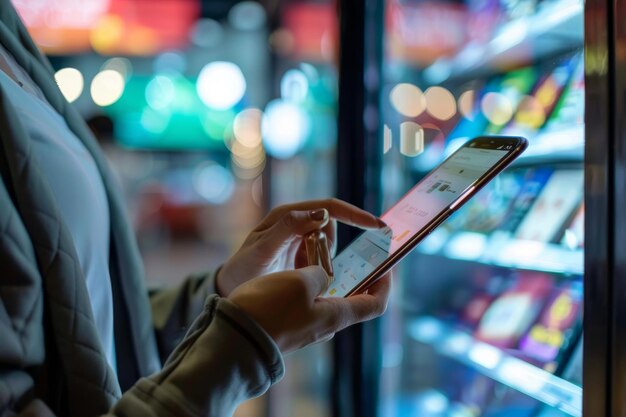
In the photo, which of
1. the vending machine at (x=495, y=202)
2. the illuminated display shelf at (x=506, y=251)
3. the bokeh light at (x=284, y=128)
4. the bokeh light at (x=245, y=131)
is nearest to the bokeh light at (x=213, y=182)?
A: the bokeh light at (x=245, y=131)

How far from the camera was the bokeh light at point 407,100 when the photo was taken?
1.73 meters

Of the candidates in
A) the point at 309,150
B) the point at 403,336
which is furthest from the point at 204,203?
the point at 403,336

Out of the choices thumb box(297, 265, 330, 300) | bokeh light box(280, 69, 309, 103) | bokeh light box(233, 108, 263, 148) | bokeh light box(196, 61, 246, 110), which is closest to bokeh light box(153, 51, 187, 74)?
bokeh light box(233, 108, 263, 148)

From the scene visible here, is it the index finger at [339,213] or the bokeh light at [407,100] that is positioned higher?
the bokeh light at [407,100]

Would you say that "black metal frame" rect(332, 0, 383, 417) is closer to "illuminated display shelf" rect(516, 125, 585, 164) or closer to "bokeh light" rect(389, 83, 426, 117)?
"bokeh light" rect(389, 83, 426, 117)

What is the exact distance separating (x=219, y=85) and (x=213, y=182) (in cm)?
539

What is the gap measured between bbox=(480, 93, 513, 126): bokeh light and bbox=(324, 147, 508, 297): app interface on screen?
705mm

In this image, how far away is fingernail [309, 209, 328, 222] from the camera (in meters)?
0.86

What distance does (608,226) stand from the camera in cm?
76

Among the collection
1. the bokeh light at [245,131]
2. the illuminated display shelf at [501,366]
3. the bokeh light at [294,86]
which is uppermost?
the bokeh light at [245,131]

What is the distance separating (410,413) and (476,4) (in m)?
1.25

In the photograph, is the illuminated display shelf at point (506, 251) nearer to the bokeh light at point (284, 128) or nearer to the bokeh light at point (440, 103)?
the bokeh light at point (440, 103)

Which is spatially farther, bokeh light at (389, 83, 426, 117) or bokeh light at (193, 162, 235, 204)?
bokeh light at (193, 162, 235, 204)

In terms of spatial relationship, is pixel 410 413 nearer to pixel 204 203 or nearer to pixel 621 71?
pixel 621 71
